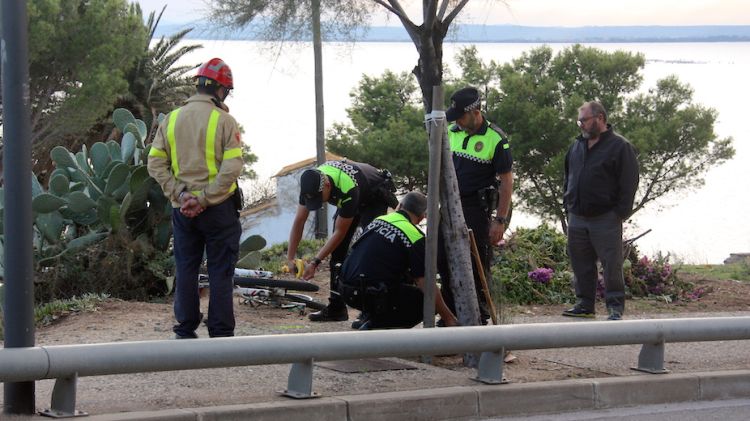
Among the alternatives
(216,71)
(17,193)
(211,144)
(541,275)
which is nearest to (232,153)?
(211,144)

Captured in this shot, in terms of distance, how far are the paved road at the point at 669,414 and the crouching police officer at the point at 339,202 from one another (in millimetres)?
2481

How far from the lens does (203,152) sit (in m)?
7.18

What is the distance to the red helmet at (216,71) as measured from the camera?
7.17m

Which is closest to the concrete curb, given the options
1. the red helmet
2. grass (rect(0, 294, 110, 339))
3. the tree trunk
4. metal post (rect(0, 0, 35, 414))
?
metal post (rect(0, 0, 35, 414))

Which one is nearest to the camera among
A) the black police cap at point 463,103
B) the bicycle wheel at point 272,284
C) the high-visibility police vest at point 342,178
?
the black police cap at point 463,103

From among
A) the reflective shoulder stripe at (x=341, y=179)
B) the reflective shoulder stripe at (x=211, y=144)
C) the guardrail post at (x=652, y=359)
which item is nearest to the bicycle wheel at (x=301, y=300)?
the reflective shoulder stripe at (x=341, y=179)

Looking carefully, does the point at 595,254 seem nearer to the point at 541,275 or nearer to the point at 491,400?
the point at 541,275

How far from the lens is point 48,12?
131 ft

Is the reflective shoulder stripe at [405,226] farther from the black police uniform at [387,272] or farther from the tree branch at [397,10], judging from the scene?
the tree branch at [397,10]

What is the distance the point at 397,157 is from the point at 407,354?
1568 inches

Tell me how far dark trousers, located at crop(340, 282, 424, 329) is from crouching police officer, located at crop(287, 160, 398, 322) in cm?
69

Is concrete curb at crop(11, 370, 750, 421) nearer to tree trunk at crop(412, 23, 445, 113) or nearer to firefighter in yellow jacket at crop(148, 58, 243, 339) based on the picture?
firefighter in yellow jacket at crop(148, 58, 243, 339)

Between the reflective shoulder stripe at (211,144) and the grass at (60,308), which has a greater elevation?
the reflective shoulder stripe at (211,144)

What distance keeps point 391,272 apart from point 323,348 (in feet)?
6.17
